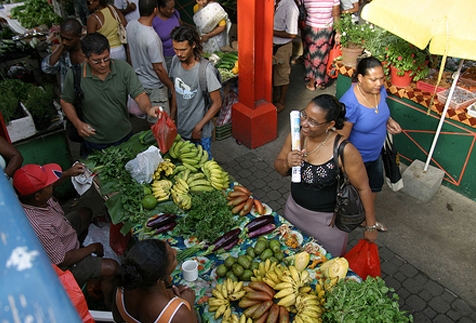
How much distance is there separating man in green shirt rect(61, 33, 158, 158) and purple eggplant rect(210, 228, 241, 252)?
5.15 ft

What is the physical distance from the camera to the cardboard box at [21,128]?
5.12 m

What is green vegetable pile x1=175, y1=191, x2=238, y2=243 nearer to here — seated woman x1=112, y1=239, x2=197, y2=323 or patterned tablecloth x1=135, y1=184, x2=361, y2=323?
patterned tablecloth x1=135, y1=184, x2=361, y2=323

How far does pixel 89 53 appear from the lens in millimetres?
4164

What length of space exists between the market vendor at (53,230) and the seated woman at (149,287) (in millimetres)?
1133

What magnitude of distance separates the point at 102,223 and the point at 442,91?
4800 mm

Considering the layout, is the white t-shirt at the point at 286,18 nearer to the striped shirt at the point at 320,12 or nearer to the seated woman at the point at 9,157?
the striped shirt at the point at 320,12

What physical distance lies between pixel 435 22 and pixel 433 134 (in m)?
2.03

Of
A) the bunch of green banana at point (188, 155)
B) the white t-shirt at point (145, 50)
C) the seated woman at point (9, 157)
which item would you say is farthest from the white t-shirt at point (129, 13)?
the seated woman at point (9, 157)

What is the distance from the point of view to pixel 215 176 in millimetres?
4273

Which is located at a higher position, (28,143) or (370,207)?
(370,207)

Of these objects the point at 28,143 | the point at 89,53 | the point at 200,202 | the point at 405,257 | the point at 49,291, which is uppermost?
the point at 49,291

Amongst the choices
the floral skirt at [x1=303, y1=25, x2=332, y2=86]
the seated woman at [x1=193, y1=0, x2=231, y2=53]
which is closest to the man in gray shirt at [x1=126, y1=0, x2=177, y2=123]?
the seated woman at [x1=193, y1=0, x2=231, y2=53]

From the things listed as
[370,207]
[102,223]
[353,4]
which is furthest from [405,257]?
[353,4]

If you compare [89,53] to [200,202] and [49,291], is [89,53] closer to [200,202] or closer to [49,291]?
[200,202]
